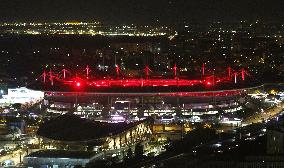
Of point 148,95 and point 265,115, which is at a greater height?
point 148,95

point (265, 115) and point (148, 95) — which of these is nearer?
point (265, 115)

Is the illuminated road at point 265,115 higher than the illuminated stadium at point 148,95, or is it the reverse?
the illuminated stadium at point 148,95

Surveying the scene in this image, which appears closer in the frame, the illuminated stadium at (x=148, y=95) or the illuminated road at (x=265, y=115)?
the illuminated road at (x=265, y=115)

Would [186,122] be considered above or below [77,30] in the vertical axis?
below

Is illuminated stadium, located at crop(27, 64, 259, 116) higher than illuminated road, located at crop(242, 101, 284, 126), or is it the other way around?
illuminated stadium, located at crop(27, 64, 259, 116)

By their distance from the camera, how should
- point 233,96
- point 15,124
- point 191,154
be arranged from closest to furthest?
point 191,154 → point 15,124 → point 233,96

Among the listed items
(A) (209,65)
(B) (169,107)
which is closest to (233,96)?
(B) (169,107)

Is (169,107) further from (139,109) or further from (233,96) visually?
(233,96)

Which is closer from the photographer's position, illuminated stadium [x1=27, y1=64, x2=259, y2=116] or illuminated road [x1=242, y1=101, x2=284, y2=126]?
illuminated road [x1=242, y1=101, x2=284, y2=126]
